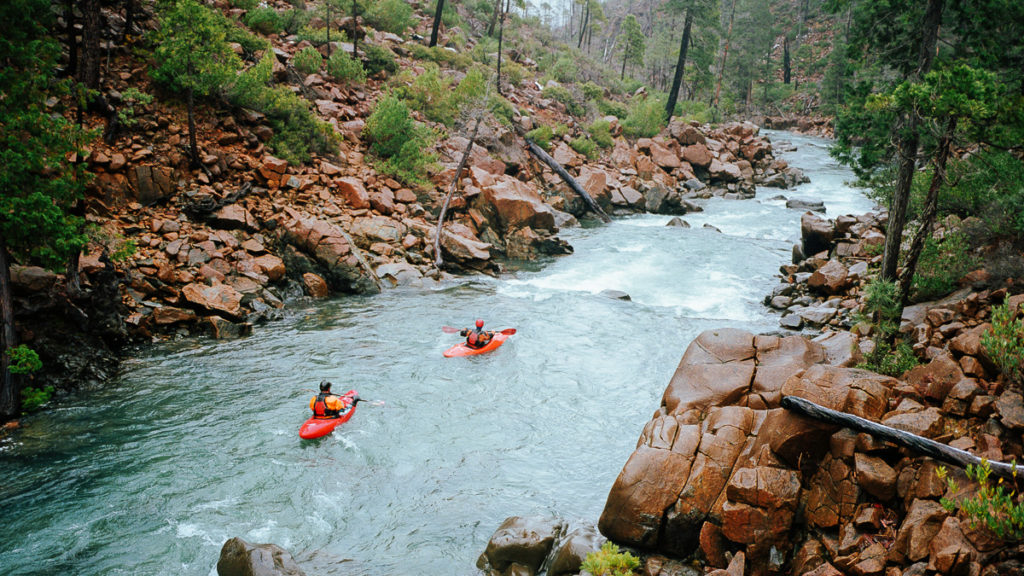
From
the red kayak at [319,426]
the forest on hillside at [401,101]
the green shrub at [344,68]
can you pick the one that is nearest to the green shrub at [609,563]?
the red kayak at [319,426]

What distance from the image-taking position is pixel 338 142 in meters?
20.8

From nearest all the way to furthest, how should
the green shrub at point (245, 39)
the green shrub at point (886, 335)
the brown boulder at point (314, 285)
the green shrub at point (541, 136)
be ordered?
1. the green shrub at point (886, 335)
2. the brown boulder at point (314, 285)
3. the green shrub at point (245, 39)
4. the green shrub at point (541, 136)

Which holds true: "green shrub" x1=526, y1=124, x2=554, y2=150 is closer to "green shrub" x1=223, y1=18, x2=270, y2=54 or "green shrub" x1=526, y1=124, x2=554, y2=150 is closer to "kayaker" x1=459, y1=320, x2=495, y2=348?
"green shrub" x1=223, y1=18, x2=270, y2=54

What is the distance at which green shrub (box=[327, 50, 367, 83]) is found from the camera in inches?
947

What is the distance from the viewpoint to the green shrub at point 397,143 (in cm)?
2097

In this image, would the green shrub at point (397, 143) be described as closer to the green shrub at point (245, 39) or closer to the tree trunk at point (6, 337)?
the green shrub at point (245, 39)

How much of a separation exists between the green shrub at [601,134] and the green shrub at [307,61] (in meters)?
15.8

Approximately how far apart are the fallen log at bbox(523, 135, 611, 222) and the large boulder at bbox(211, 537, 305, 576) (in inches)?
876

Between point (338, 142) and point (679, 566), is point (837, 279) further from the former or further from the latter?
point (338, 142)

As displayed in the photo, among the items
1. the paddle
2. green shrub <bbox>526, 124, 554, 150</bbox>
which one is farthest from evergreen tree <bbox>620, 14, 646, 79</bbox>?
the paddle

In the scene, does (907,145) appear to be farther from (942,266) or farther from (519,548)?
(519,548)

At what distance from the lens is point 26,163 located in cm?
866

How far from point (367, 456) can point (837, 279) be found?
12.9 meters

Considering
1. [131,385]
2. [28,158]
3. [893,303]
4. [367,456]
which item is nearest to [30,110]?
[28,158]
